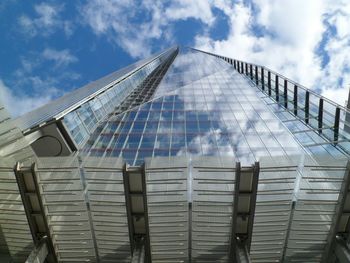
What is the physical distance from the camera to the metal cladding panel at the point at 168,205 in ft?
50.6

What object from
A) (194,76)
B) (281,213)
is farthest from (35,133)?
(194,76)

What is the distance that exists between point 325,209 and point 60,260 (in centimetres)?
1264

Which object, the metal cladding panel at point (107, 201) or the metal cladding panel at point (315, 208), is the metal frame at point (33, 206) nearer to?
the metal cladding panel at point (107, 201)

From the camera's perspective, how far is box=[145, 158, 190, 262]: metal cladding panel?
1542 centimetres

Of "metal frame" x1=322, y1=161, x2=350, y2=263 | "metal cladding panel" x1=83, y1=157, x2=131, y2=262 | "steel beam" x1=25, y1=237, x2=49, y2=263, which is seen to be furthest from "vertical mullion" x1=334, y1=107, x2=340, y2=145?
"steel beam" x1=25, y1=237, x2=49, y2=263

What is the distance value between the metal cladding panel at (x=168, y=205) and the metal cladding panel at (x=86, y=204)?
4.29 ft

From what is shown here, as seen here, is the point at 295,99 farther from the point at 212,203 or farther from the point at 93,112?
the point at 93,112

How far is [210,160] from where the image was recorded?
1543cm

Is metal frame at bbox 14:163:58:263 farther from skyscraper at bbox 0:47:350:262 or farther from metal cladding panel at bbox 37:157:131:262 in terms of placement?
metal cladding panel at bbox 37:157:131:262

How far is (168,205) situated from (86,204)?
3.74 metres

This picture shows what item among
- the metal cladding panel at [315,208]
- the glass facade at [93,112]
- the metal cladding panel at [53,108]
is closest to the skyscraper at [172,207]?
the metal cladding panel at [315,208]

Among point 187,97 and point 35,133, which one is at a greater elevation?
point 35,133

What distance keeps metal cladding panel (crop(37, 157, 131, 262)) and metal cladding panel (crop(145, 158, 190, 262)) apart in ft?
4.29

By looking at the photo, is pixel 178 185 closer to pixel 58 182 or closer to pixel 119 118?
pixel 58 182
